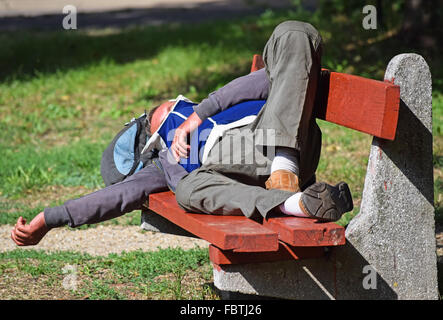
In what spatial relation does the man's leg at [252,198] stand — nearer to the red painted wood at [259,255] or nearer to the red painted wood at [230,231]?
the red painted wood at [230,231]

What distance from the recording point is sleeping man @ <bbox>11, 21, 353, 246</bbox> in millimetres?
2920

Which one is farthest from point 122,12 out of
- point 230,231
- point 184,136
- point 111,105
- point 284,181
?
point 230,231

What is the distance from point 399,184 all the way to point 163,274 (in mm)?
1434

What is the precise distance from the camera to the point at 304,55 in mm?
2994

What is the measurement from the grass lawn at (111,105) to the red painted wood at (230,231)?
0.47m

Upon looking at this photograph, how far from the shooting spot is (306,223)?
2.72 metres

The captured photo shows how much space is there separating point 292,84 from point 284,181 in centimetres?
41

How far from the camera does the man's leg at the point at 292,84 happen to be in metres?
2.98

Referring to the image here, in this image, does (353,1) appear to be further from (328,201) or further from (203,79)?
(328,201)

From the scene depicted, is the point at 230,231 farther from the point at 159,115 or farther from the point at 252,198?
the point at 159,115

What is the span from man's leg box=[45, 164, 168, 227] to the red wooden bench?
227mm

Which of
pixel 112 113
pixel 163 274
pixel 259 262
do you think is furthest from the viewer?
pixel 112 113

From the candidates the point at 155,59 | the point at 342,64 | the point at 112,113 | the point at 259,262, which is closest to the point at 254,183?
the point at 259,262
